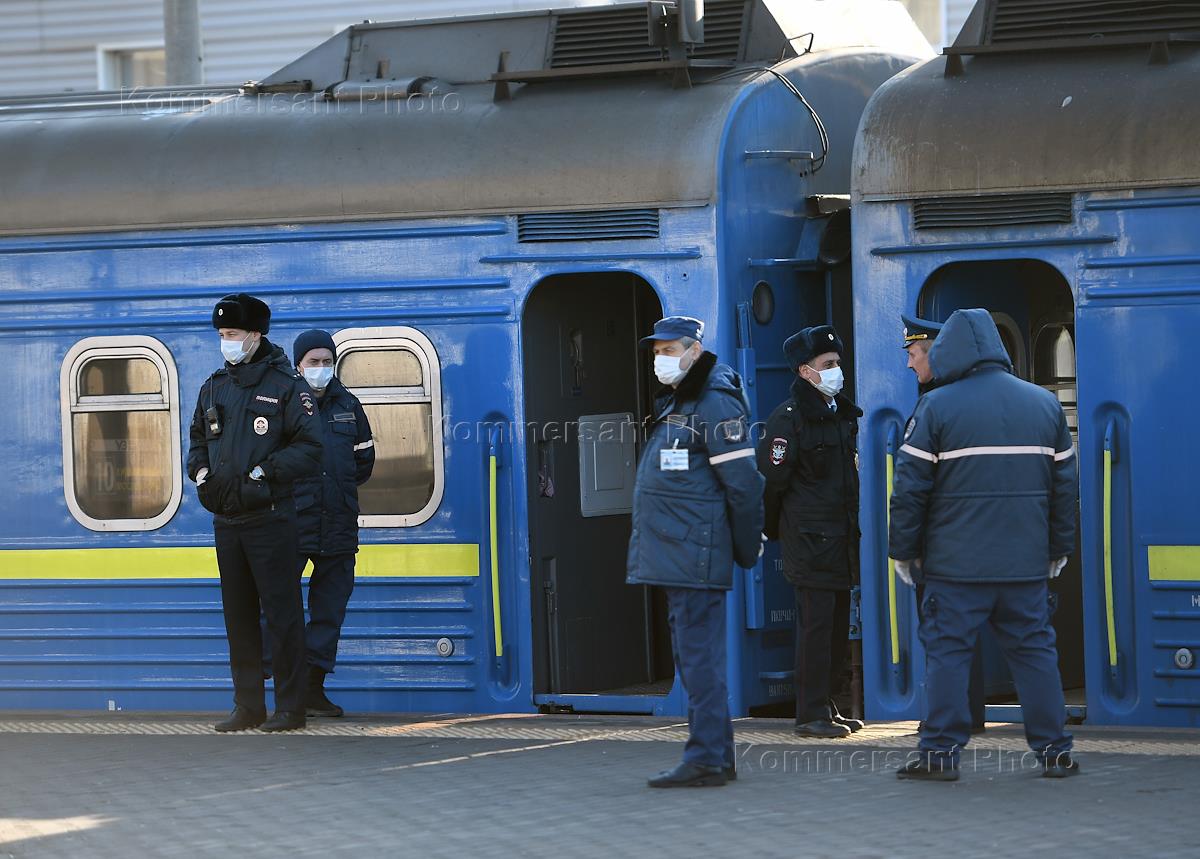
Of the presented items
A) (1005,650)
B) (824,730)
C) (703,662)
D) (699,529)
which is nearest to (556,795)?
(703,662)

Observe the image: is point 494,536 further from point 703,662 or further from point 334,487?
point 703,662

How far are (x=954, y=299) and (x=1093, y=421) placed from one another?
90cm

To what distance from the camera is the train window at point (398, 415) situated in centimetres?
925

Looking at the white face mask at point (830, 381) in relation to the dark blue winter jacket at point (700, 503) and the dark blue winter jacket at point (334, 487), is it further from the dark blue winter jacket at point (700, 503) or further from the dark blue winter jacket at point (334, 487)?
the dark blue winter jacket at point (334, 487)

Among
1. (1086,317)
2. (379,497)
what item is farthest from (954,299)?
(379,497)

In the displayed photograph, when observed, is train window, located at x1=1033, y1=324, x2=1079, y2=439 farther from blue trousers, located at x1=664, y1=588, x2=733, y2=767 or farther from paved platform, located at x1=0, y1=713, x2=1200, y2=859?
blue trousers, located at x1=664, y1=588, x2=733, y2=767

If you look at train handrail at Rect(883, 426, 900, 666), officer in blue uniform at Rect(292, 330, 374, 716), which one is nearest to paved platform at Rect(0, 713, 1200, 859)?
train handrail at Rect(883, 426, 900, 666)

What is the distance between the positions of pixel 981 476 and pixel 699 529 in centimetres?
104

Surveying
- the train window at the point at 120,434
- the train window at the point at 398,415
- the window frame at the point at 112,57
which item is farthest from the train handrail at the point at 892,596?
the window frame at the point at 112,57

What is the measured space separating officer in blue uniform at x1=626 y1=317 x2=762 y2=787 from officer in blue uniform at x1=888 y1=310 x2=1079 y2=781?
0.59 meters

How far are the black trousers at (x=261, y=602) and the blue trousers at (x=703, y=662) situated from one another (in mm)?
2123

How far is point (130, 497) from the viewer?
972cm

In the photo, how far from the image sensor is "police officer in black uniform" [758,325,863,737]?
328 inches

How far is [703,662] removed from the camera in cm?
735
